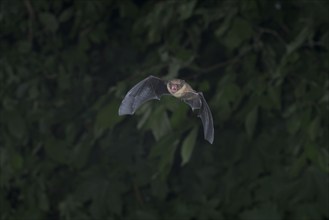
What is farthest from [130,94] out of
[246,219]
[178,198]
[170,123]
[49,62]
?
[49,62]

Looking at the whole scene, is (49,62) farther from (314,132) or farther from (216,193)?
(314,132)

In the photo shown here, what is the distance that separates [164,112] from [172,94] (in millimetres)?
736

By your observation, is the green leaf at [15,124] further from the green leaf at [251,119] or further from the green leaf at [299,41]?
the green leaf at [299,41]

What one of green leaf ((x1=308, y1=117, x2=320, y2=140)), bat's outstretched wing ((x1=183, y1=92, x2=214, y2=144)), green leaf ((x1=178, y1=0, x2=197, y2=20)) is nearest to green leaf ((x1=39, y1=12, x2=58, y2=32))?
green leaf ((x1=178, y1=0, x2=197, y2=20))

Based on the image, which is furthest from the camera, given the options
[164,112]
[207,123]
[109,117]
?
[109,117]

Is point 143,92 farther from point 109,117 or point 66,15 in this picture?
point 66,15

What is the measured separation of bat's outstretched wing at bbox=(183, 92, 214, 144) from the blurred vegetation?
2.30ft

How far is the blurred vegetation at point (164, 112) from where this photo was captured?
91.0 inches

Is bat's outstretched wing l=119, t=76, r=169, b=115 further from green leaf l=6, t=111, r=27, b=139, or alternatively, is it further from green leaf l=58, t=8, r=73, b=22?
green leaf l=58, t=8, r=73, b=22

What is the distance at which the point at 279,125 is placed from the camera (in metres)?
2.65

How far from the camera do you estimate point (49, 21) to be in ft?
9.62

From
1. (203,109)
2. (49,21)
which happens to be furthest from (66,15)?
(203,109)

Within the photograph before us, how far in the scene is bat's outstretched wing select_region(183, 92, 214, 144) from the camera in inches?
51.9

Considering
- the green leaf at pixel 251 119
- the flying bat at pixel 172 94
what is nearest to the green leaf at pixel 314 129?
the green leaf at pixel 251 119
